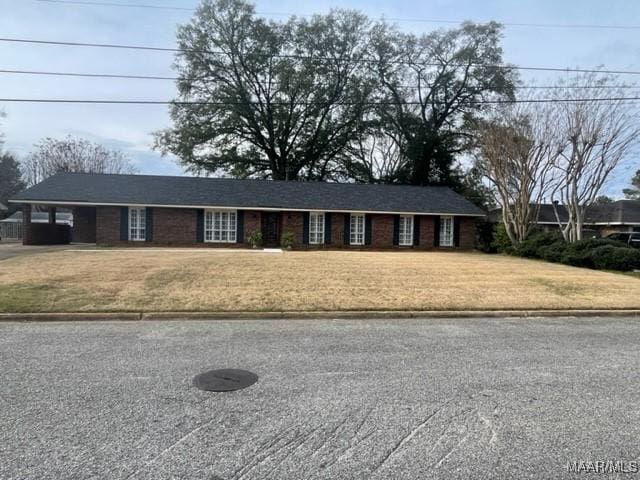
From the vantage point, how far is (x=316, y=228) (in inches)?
934

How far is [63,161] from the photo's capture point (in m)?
42.3

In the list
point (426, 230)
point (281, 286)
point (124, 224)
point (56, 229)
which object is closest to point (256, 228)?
point (124, 224)

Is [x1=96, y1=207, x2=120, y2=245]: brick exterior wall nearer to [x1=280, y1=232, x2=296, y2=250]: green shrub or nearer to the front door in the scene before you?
the front door

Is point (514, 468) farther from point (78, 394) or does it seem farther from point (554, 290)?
point (554, 290)

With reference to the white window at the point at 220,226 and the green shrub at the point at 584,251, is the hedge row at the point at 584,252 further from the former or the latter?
the white window at the point at 220,226

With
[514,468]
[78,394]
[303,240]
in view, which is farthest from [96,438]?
[303,240]

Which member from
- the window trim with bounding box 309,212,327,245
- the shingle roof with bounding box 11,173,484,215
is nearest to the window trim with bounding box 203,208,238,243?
the shingle roof with bounding box 11,173,484,215

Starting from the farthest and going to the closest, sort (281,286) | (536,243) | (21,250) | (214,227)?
(214,227) < (536,243) < (21,250) < (281,286)

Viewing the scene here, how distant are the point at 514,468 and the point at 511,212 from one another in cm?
2241

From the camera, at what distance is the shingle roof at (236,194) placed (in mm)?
21969

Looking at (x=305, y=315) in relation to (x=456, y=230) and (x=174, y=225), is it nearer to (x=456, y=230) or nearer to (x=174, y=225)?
(x=174, y=225)

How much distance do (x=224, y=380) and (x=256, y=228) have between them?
18.8 meters

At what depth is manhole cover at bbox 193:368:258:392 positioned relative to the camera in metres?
4.34

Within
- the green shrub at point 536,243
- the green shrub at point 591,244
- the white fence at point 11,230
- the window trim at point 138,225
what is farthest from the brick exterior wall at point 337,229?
the white fence at point 11,230
